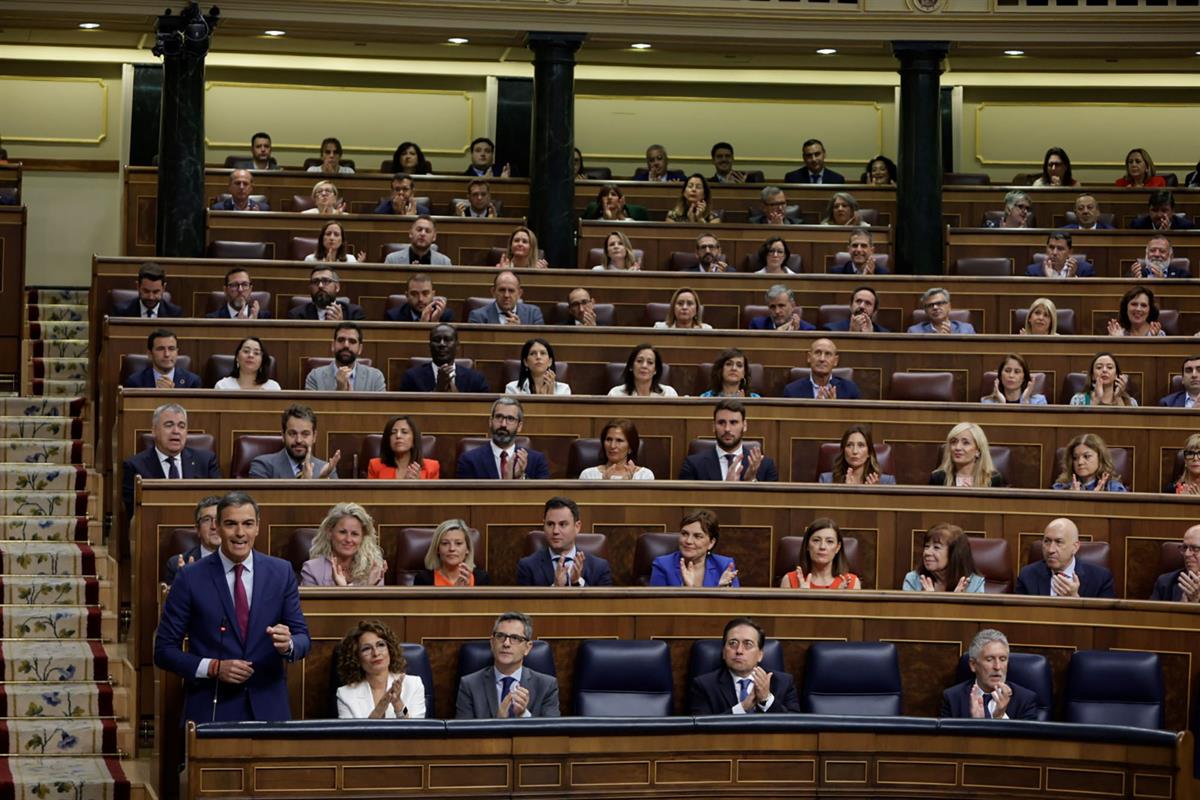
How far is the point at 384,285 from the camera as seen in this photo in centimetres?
932

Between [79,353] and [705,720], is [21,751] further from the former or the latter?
[79,353]

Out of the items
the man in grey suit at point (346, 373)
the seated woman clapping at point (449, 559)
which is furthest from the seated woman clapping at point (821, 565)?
the man in grey suit at point (346, 373)

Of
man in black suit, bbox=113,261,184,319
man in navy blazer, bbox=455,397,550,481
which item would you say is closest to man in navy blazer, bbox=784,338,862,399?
man in navy blazer, bbox=455,397,550,481

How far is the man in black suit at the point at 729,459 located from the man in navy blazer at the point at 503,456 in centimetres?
56

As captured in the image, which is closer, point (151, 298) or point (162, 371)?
point (162, 371)

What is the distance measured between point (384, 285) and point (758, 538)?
3.11 meters

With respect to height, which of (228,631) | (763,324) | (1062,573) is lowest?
(228,631)

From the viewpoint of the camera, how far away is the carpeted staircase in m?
6.24

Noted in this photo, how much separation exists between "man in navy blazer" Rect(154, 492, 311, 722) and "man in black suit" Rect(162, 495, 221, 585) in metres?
0.49

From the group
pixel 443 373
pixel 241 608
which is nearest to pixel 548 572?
pixel 241 608

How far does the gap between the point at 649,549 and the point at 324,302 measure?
2.67 m

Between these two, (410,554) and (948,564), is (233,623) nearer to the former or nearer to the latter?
(410,554)

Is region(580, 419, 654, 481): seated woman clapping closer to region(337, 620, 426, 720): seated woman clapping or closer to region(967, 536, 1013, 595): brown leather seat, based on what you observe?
region(967, 536, 1013, 595): brown leather seat

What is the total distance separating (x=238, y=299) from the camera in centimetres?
852
